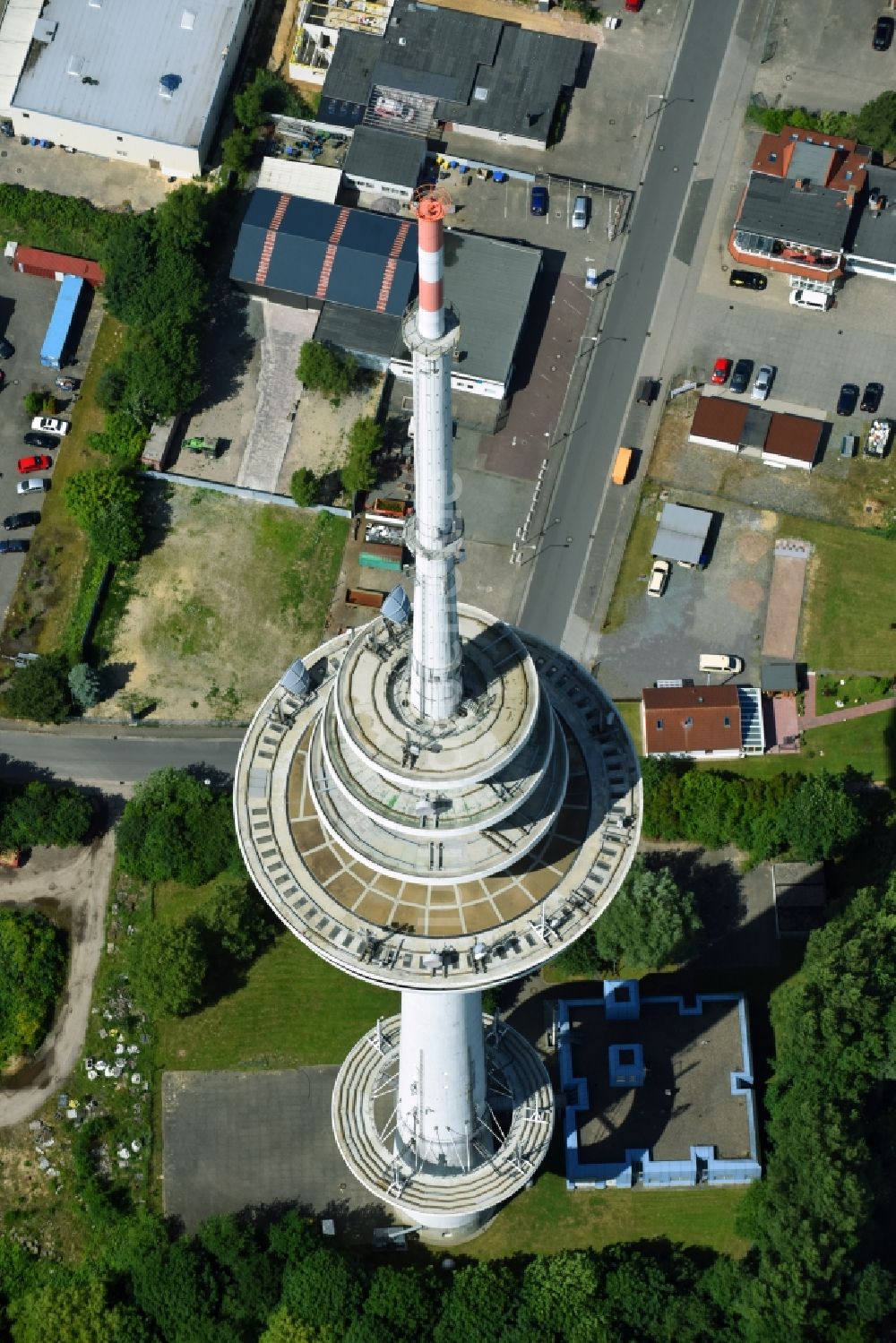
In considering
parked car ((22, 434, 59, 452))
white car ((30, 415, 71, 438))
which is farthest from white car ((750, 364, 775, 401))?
parked car ((22, 434, 59, 452))

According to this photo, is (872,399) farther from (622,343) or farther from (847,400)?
(622,343)

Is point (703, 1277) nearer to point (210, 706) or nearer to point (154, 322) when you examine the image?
point (210, 706)

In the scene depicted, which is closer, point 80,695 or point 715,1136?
point 715,1136

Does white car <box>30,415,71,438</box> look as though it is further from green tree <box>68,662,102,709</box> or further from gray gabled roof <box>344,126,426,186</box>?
gray gabled roof <box>344,126,426,186</box>

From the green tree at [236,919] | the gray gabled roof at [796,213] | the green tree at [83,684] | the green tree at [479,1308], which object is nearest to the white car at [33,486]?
the green tree at [83,684]

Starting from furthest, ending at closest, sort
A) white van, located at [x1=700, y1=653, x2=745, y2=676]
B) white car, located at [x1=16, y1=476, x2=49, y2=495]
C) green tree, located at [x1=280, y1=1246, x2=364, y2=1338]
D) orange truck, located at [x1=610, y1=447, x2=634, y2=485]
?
white car, located at [x1=16, y1=476, x2=49, y2=495] → orange truck, located at [x1=610, y1=447, x2=634, y2=485] → white van, located at [x1=700, y1=653, x2=745, y2=676] → green tree, located at [x1=280, y1=1246, x2=364, y2=1338]

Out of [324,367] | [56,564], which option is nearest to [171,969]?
[56,564]

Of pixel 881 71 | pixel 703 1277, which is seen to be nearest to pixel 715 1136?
pixel 703 1277
